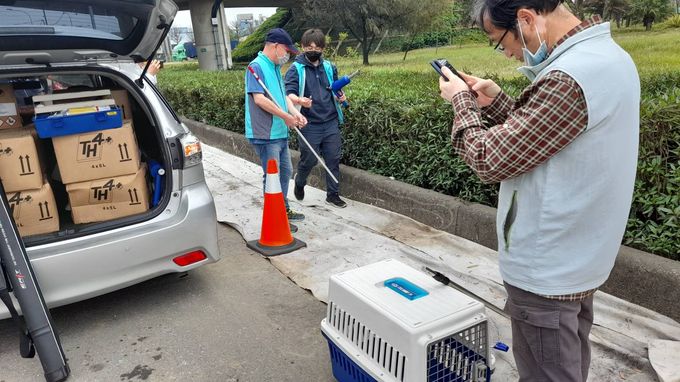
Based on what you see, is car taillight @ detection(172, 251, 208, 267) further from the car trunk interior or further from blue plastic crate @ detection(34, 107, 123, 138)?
blue plastic crate @ detection(34, 107, 123, 138)

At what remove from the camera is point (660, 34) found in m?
5.32

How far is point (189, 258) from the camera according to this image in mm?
3119

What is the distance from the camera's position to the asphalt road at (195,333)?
2.60m

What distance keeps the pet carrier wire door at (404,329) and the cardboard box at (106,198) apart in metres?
1.56

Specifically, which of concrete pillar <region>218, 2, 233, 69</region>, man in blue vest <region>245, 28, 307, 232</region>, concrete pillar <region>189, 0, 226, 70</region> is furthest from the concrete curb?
concrete pillar <region>218, 2, 233, 69</region>

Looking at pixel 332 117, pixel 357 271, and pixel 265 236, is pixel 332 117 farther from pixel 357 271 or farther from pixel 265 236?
pixel 357 271

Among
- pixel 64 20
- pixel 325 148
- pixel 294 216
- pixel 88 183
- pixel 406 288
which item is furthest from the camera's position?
pixel 325 148

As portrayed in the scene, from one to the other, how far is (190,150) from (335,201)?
85.4 inches

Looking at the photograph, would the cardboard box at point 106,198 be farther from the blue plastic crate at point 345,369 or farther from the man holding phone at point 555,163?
the man holding phone at point 555,163

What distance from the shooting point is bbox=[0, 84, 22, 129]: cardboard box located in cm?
311

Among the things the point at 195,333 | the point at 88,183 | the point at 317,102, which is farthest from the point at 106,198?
the point at 317,102

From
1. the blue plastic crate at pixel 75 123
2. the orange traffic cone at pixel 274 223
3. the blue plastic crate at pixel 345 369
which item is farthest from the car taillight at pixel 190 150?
the blue plastic crate at pixel 345 369

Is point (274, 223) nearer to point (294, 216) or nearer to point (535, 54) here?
point (294, 216)

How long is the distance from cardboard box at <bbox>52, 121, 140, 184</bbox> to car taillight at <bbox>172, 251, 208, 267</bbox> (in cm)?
62
